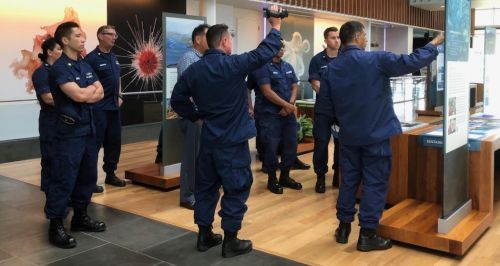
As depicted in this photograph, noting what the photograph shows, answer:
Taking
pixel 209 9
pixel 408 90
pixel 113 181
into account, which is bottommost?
pixel 113 181

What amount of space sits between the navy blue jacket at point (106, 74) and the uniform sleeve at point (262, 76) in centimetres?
135

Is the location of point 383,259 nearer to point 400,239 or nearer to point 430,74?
point 400,239

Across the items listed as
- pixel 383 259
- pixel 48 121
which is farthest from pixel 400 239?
pixel 48 121

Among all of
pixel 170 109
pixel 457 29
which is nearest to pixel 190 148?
pixel 170 109

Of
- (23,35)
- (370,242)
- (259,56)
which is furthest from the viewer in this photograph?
(23,35)

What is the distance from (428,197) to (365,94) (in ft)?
3.96

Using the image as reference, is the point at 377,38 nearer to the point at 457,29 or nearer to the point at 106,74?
the point at 106,74

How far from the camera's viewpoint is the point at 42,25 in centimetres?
649

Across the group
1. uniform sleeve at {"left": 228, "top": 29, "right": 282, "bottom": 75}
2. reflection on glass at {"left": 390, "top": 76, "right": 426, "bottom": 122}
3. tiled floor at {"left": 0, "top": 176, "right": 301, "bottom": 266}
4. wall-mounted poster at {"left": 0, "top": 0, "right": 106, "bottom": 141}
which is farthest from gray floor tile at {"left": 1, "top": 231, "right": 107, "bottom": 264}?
reflection on glass at {"left": 390, "top": 76, "right": 426, "bottom": 122}

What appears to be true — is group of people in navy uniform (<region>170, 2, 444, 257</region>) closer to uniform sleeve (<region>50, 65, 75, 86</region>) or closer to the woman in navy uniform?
uniform sleeve (<region>50, 65, 75, 86</region>)

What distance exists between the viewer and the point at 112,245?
334 centimetres

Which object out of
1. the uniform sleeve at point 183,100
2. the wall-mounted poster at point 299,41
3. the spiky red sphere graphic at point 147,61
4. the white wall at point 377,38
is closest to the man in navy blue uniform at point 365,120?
the uniform sleeve at point 183,100

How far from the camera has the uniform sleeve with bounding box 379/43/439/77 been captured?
9.52ft

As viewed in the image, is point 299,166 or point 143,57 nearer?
point 299,166
